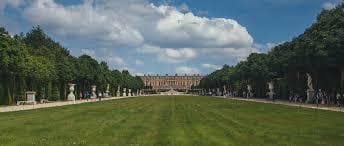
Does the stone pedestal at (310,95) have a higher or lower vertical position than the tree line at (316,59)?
lower

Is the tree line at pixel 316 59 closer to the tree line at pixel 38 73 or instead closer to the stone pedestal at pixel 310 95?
the stone pedestal at pixel 310 95

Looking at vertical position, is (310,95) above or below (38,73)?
below

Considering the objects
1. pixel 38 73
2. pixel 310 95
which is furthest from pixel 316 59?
pixel 38 73

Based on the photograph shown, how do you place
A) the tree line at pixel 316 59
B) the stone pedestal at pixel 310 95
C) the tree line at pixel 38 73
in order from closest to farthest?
the tree line at pixel 316 59, the tree line at pixel 38 73, the stone pedestal at pixel 310 95

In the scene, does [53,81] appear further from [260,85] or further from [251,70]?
[260,85]

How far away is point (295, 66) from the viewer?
251ft

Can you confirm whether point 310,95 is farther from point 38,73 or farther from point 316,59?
point 38,73

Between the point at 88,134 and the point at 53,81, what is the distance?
251 feet

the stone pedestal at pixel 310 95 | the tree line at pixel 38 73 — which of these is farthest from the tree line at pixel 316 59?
the tree line at pixel 38 73

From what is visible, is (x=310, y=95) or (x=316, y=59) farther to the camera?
(x=310, y=95)

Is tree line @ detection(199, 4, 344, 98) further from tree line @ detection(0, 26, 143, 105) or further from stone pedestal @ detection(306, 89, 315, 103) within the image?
tree line @ detection(0, 26, 143, 105)

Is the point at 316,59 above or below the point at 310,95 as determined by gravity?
above

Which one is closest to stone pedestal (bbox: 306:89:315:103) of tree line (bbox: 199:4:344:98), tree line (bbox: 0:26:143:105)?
tree line (bbox: 199:4:344:98)

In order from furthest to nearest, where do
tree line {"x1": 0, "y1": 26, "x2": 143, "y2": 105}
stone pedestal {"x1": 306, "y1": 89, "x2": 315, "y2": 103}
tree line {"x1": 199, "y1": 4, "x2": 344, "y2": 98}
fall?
stone pedestal {"x1": 306, "y1": 89, "x2": 315, "y2": 103} < tree line {"x1": 0, "y1": 26, "x2": 143, "y2": 105} < tree line {"x1": 199, "y1": 4, "x2": 344, "y2": 98}
